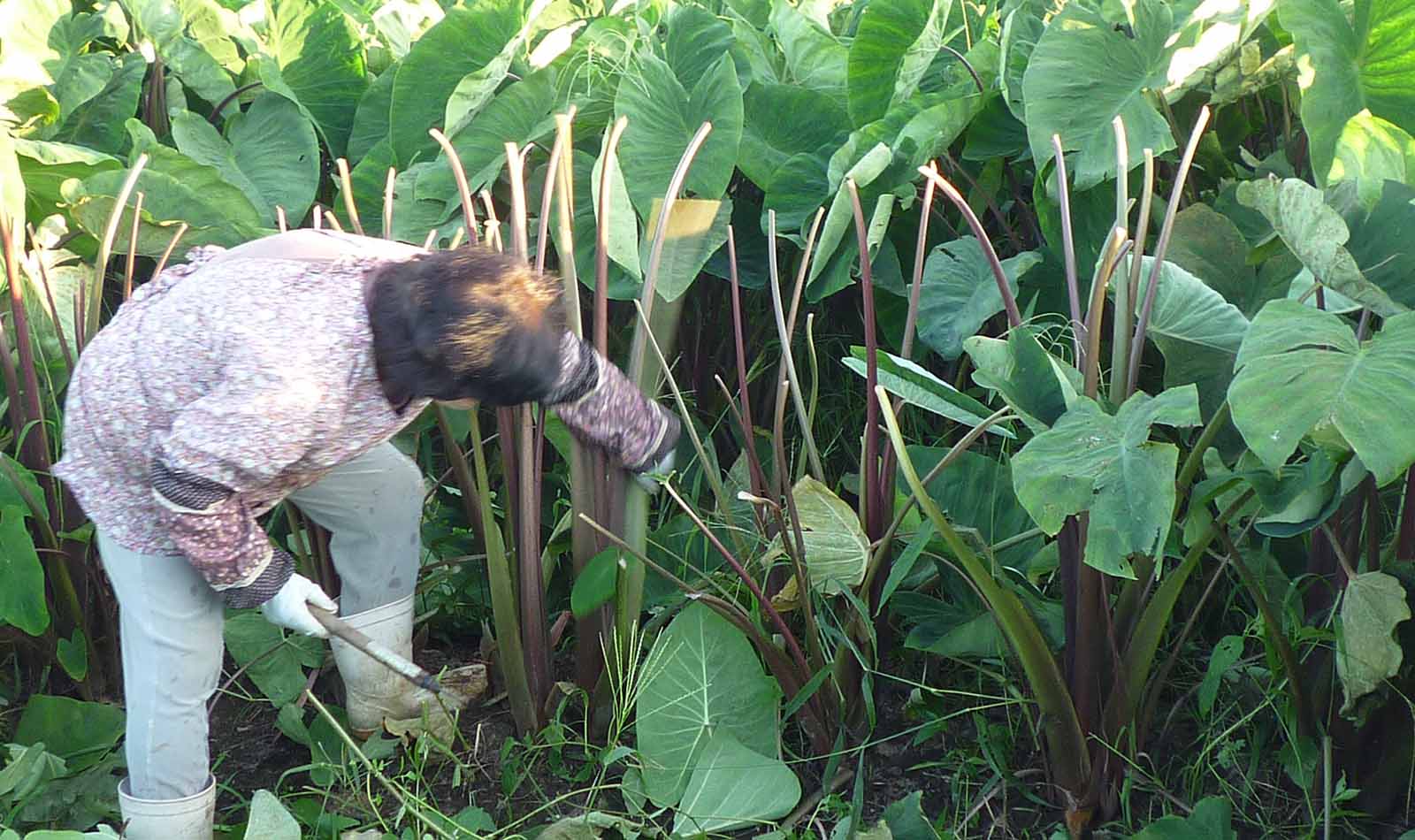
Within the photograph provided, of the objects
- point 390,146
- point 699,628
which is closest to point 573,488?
point 699,628

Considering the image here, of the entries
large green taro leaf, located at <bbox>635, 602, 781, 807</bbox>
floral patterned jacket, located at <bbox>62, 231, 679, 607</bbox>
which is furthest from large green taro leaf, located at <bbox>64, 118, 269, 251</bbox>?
large green taro leaf, located at <bbox>635, 602, 781, 807</bbox>

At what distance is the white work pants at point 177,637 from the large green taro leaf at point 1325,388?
1041 millimetres

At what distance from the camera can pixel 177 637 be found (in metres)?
1.55

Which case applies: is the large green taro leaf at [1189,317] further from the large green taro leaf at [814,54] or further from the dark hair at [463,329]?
the large green taro leaf at [814,54]

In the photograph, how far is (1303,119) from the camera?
62.9 inches

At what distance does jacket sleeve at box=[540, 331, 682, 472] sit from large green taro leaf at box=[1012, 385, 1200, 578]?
1.66 ft

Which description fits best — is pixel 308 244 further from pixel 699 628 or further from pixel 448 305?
pixel 699 628

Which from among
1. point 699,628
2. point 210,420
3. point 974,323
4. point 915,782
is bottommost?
point 915,782

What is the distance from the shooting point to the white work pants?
60.2 inches

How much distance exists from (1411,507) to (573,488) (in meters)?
0.96

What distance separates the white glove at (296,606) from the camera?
4.92ft

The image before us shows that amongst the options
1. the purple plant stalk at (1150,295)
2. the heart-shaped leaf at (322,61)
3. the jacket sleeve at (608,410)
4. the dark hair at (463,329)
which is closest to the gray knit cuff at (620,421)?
the jacket sleeve at (608,410)

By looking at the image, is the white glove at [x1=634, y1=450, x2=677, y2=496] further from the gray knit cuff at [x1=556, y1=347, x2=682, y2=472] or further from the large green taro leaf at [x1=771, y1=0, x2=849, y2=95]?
the large green taro leaf at [x1=771, y1=0, x2=849, y2=95]

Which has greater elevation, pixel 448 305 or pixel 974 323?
pixel 448 305
